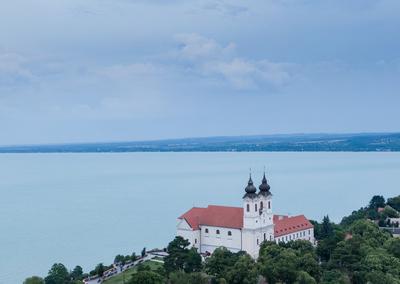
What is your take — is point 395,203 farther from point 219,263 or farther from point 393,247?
point 219,263

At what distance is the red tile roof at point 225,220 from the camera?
990 inches

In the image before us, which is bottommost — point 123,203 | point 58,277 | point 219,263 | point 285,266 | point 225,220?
point 123,203

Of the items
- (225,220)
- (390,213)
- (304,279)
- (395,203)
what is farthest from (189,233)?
(395,203)

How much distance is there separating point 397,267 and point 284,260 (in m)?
3.57

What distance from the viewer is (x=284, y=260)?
19.6 m

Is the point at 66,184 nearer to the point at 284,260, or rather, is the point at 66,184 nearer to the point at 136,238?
the point at 136,238

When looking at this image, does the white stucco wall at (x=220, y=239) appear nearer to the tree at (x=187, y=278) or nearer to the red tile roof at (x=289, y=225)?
the red tile roof at (x=289, y=225)

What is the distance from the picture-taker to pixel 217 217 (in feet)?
83.8

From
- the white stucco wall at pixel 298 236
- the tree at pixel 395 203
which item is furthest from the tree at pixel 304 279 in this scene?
the tree at pixel 395 203

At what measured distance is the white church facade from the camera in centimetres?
2447

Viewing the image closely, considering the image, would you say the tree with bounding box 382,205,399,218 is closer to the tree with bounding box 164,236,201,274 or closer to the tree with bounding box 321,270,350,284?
the tree with bounding box 321,270,350,284

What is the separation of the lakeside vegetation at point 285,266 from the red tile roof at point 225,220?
8.10ft

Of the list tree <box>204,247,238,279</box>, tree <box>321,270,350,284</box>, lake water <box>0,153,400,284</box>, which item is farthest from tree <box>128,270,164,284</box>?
lake water <box>0,153,400,284</box>

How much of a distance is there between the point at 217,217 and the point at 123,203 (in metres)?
23.0
